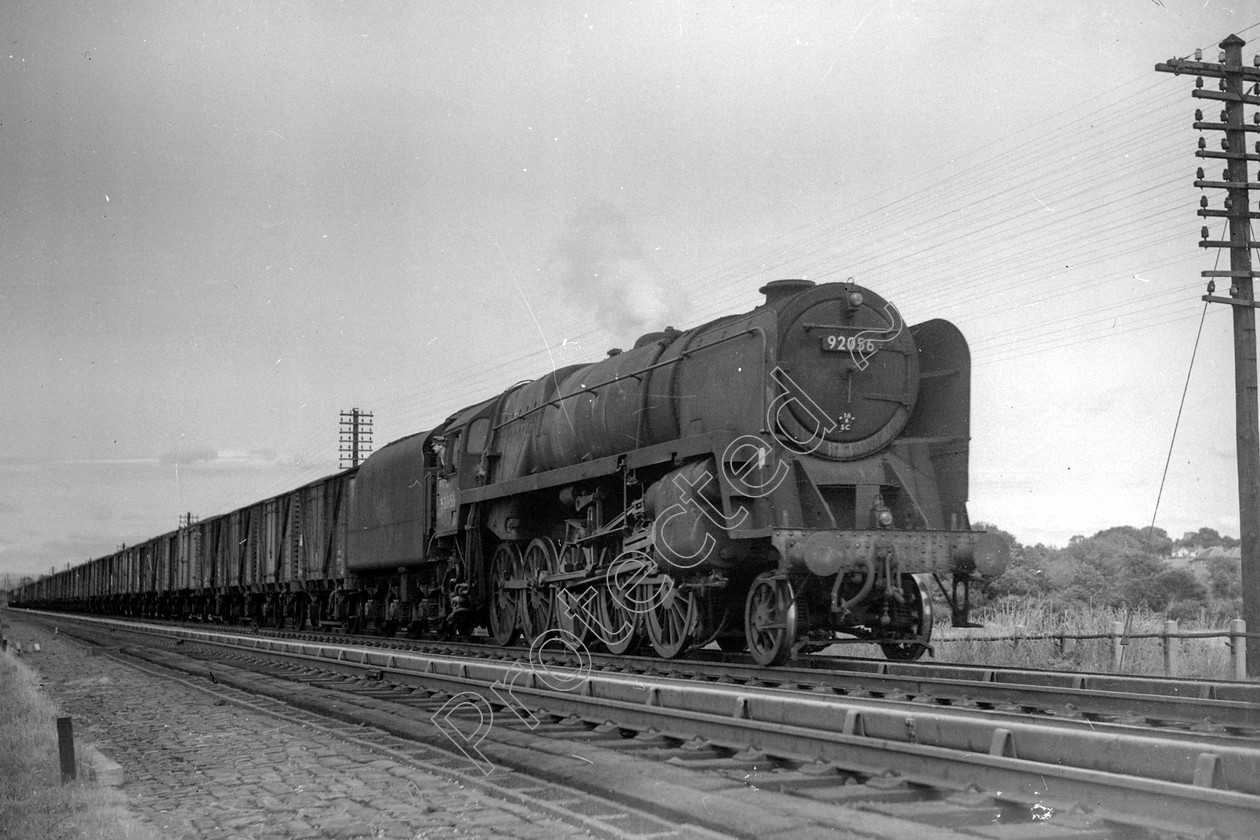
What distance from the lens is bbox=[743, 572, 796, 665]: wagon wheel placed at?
10.1 metres

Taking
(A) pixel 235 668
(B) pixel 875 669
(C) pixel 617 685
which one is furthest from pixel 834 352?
(A) pixel 235 668

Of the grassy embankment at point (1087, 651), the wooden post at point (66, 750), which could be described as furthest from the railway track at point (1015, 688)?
the wooden post at point (66, 750)

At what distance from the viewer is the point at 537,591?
14.2 m

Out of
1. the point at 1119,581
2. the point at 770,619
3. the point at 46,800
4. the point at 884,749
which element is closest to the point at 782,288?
the point at 770,619

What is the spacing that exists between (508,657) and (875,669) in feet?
14.8

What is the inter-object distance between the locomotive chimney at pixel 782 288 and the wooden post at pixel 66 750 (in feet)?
23.2

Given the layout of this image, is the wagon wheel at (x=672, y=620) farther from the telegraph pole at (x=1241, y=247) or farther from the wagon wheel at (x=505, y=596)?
the telegraph pole at (x=1241, y=247)

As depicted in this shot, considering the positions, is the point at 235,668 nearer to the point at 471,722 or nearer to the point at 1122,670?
the point at 471,722

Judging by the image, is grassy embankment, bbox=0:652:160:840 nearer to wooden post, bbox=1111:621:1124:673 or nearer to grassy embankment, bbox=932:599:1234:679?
grassy embankment, bbox=932:599:1234:679

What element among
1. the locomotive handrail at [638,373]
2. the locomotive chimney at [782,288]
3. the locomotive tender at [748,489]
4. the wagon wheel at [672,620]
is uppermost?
the locomotive chimney at [782,288]

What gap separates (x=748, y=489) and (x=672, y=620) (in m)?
2.06

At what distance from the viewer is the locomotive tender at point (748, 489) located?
1021cm

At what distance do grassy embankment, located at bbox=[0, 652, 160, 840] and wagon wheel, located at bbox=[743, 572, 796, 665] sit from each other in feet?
18.8

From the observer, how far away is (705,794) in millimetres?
5098
